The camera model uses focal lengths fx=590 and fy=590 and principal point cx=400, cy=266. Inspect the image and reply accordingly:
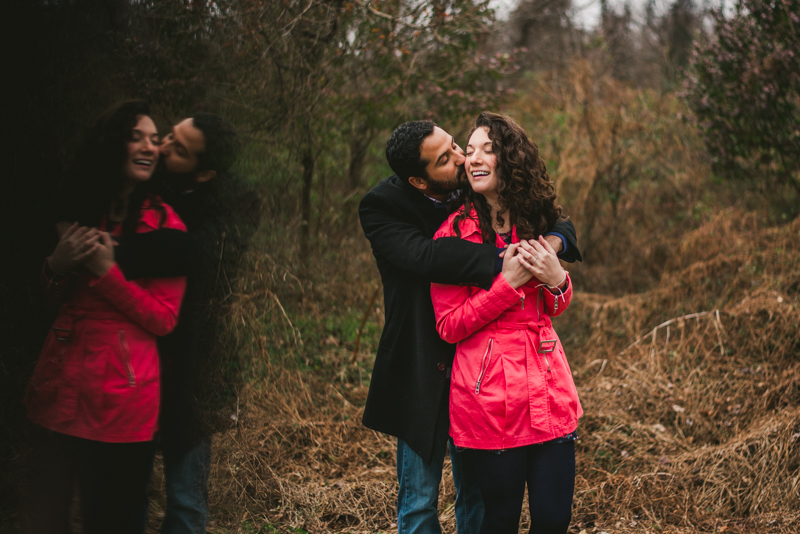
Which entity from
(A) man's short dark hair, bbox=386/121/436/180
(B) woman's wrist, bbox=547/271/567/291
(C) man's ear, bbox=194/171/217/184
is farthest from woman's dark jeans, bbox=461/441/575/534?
(C) man's ear, bbox=194/171/217/184

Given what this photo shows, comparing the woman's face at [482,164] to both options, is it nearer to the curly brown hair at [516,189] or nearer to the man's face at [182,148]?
the curly brown hair at [516,189]

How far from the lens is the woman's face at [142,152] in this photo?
1.39 m

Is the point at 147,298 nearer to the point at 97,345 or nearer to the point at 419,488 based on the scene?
the point at 97,345

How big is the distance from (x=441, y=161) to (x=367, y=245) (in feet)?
13.8

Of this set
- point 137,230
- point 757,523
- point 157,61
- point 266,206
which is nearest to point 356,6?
point 266,206

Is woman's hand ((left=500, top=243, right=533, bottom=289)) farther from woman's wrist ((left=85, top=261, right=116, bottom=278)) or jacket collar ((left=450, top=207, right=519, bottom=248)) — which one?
woman's wrist ((left=85, top=261, right=116, bottom=278))

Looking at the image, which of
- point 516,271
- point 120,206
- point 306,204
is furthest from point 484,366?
point 306,204

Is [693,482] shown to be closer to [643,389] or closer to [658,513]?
[658,513]

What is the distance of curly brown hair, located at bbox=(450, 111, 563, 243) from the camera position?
2020 mm

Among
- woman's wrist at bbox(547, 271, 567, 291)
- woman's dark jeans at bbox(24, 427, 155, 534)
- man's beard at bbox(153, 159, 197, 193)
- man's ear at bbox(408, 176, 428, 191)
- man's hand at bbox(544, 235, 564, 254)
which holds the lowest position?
woman's dark jeans at bbox(24, 427, 155, 534)

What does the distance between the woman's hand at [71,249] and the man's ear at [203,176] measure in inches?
12.0

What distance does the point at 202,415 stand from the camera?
171 cm

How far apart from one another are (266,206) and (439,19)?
2.34 m

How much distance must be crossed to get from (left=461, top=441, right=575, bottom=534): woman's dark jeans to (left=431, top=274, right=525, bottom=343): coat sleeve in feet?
1.37
